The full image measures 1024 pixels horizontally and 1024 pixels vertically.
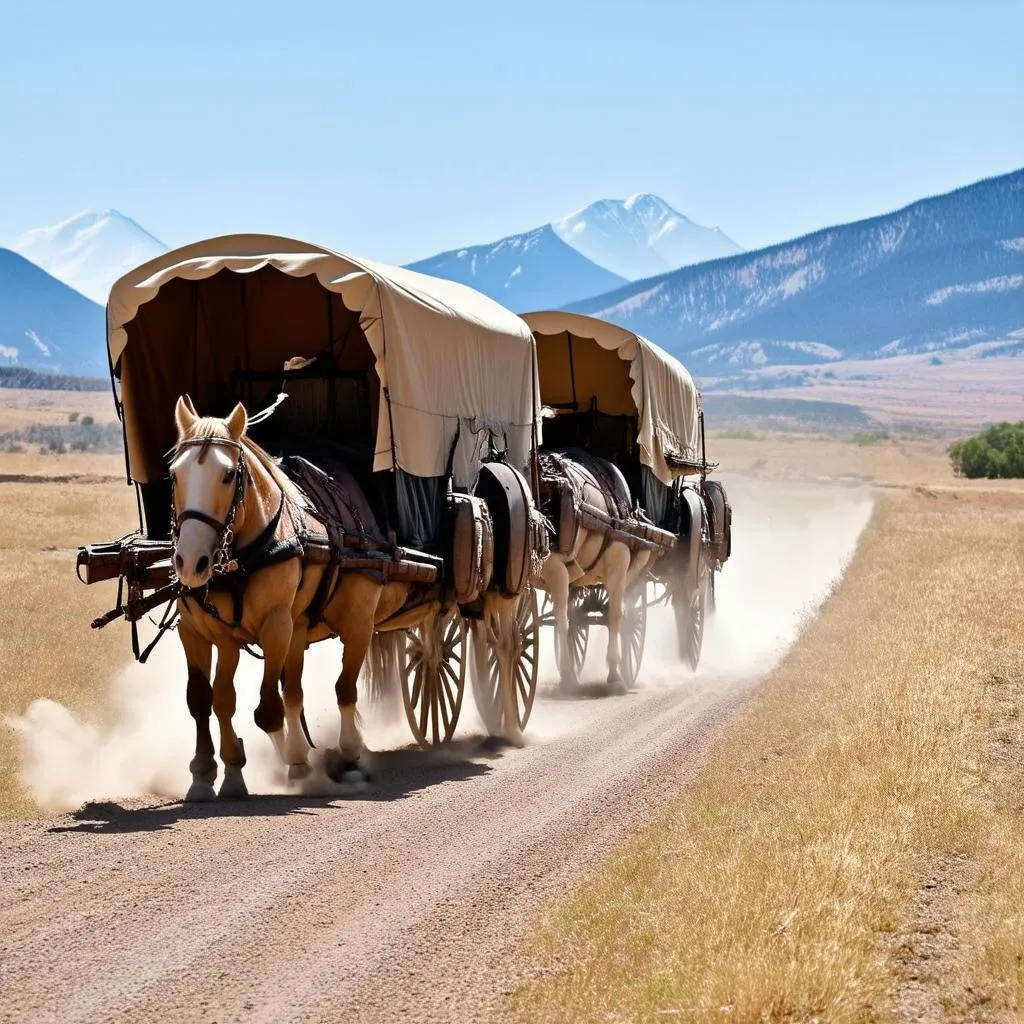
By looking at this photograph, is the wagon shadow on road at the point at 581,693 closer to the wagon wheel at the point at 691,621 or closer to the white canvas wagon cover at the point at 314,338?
the wagon wheel at the point at 691,621

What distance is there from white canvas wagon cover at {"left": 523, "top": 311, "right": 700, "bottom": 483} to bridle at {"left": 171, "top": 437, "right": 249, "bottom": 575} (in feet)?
29.0

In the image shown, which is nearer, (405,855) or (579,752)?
(405,855)

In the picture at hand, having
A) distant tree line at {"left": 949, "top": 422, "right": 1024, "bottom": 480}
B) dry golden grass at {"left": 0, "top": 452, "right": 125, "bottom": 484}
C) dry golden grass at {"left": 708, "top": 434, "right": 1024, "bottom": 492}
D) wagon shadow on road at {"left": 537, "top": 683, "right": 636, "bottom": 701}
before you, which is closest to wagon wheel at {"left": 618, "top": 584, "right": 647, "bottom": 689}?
wagon shadow on road at {"left": 537, "top": 683, "right": 636, "bottom": 701}

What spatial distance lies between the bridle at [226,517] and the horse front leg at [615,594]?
8.60m

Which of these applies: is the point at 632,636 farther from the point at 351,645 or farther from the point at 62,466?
the point at 62,466

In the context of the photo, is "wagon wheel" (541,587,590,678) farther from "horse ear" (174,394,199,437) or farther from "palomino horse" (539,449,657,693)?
"horse ear" (174,394,199,437)

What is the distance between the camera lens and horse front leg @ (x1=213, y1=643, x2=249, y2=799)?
34.6 feet

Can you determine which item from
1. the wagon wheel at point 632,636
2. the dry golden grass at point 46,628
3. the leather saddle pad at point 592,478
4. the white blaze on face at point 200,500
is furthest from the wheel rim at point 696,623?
the white blaze on face at point 200,500

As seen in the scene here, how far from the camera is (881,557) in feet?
106

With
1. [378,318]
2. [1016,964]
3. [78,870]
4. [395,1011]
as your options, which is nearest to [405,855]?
[78,870]

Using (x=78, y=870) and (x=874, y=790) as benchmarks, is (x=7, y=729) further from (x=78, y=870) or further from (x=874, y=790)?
(x=874, y=790)

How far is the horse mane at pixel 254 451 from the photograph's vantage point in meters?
9.84

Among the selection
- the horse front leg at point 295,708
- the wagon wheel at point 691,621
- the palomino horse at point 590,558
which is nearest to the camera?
the horse front leg at point 295,708

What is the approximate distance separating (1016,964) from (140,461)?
25.5 feet
